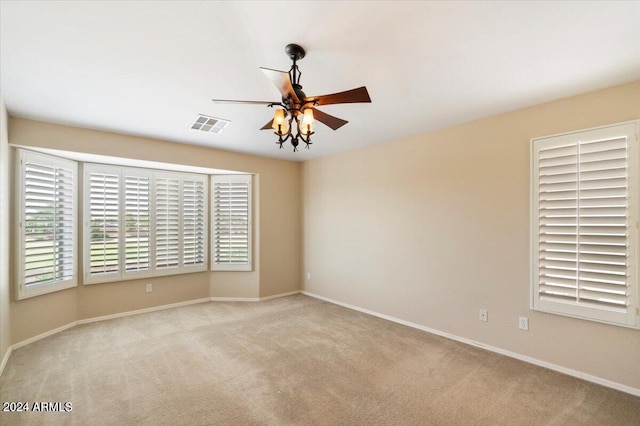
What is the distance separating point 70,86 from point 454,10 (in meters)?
3.18

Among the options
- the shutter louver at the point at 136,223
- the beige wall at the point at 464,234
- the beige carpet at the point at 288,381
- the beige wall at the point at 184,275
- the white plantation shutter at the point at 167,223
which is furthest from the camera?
the white plantation shutter at the point at 167,223

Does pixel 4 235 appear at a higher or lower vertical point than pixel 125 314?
higher

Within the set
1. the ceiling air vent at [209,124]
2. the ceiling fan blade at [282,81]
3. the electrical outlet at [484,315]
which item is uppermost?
the ceiling air vent at [209,124]

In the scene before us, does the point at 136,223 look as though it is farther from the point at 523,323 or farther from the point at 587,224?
the point at 587,224

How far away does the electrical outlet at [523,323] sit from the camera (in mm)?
3028

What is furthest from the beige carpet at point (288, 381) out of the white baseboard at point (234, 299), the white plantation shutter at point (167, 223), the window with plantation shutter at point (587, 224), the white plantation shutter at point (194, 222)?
the white plantation shutter at point (194, 222)

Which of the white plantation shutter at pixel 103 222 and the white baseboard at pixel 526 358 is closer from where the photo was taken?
the white baseboard at pixel 526 358

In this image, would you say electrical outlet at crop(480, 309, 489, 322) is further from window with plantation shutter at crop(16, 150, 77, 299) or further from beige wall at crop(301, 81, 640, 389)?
window with plantation shutter at crop(16, 150, 77, 299)

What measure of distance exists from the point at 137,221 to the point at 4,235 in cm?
164

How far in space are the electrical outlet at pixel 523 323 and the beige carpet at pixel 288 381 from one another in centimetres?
35

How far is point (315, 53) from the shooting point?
84.8 inches

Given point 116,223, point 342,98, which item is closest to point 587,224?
point 342,98

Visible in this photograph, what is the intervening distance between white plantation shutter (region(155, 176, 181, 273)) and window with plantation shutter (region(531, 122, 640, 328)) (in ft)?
16.4

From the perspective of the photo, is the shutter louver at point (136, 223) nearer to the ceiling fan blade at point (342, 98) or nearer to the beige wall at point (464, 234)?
the beige wall at point (464, 234)
